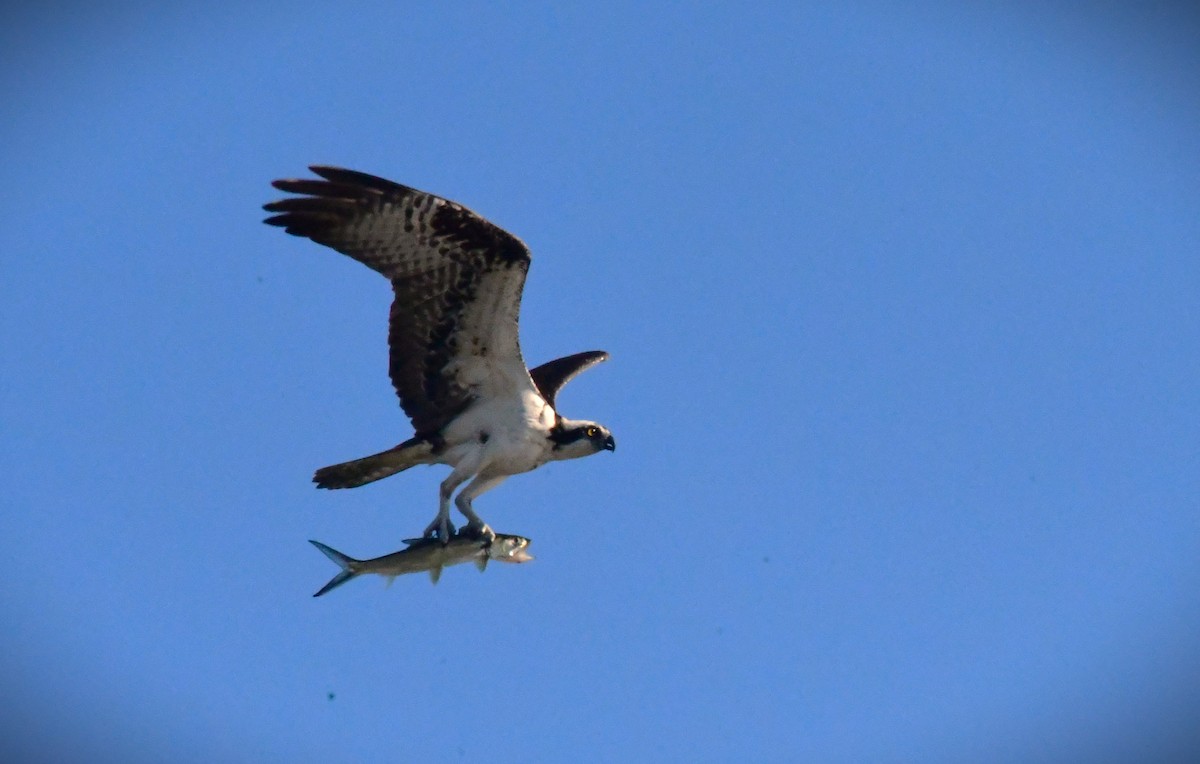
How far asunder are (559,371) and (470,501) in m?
2.25

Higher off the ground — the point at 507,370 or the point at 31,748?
the point at 507,370

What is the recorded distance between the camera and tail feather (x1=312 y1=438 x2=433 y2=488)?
9.98m

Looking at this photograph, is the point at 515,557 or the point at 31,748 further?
the point at 31,748

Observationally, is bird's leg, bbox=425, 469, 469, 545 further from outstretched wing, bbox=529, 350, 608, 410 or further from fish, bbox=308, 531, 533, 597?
outstretched wing, bbox=529, 350, 608, 410

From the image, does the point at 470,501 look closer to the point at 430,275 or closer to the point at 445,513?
the point at 445,513

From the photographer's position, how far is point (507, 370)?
1009 centimetres

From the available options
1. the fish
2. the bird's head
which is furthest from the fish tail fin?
the bird's head

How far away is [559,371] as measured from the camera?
466 inches

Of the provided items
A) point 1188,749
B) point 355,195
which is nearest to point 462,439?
point 355,195

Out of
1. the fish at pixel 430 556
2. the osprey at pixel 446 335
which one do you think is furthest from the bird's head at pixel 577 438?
the fish at pixel 430 556

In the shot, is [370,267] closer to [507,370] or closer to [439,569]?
[507,370]

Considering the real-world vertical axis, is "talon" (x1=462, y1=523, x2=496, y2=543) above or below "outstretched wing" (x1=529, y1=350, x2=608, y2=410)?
→ below

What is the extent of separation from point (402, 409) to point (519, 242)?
176cm

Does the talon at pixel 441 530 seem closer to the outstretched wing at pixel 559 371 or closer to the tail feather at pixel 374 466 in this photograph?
the tail feather at pixel 374 466
